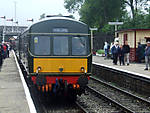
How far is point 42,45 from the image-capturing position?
10.9 m

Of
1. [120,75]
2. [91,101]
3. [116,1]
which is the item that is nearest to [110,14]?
[116,1]

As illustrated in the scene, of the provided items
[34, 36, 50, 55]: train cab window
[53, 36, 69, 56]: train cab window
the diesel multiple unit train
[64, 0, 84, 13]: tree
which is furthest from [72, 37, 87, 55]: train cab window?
[64, 0, 84, 13]: tree

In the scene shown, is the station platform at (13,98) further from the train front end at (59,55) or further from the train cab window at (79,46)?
the train cab window at (79,46)

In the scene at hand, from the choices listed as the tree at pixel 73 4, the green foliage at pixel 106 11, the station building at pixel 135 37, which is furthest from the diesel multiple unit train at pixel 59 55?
the tree at pixel 73 4

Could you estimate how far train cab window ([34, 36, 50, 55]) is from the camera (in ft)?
35.6

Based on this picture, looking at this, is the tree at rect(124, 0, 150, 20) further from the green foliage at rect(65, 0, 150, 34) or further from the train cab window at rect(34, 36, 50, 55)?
the train cab window at rect(34, 36, 50, 55)

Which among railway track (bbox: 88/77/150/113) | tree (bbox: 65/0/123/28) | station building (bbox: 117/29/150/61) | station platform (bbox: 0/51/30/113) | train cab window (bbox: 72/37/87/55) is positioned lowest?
railway track (bbox: 88/77/150/113)

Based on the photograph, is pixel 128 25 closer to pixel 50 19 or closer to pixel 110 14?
pixel 110 14

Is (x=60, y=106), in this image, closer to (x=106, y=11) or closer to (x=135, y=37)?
(x=135, y=37)

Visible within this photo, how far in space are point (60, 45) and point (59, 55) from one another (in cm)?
33

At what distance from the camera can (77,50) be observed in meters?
11.1

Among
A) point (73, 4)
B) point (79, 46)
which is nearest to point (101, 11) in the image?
point (73, 4)

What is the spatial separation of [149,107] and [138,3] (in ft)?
143

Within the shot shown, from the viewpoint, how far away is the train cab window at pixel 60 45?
10.9 metres
